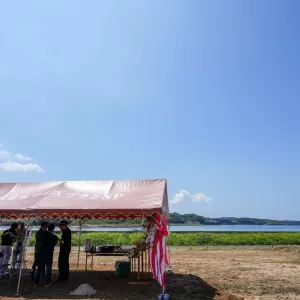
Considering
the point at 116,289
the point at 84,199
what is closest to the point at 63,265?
the point at 116,289

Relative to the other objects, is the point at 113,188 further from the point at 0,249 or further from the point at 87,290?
the point at 0,249

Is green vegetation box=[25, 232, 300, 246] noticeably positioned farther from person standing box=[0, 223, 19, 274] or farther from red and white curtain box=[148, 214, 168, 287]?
red and white curtain box=[148, 214, 168, 287]

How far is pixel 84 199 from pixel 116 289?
96.6 inches

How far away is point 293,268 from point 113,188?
26.2ft

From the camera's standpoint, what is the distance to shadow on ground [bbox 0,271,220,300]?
801cm

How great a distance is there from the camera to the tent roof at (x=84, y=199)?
27.0ft

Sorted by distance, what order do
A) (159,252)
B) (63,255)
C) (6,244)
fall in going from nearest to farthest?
(159,252), (63,255), (6,244)

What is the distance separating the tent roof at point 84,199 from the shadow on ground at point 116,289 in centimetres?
186

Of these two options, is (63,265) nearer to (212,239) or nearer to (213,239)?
(212,239)

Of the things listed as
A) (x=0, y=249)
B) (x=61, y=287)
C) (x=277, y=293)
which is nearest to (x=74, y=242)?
(x=0, y=249)

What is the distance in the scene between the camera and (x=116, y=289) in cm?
868

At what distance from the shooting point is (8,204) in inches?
350

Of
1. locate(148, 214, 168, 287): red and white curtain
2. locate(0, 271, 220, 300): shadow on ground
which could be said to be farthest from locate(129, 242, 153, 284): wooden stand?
locate(148, 214, 168, 287): red and white curtain

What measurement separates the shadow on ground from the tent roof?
186 cm
